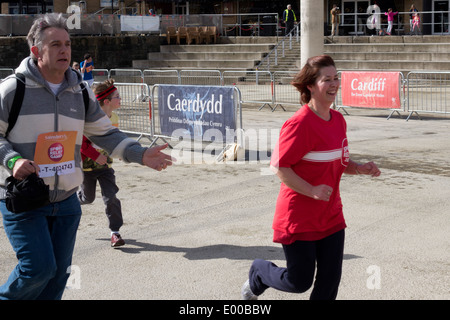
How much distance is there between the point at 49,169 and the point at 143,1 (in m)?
41.9

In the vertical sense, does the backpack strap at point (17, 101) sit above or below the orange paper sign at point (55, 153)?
above

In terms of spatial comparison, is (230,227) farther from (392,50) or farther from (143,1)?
(143,1)

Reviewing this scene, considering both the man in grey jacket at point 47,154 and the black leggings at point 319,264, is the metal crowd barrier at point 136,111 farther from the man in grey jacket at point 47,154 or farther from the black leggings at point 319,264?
the black leggings at point 319,264

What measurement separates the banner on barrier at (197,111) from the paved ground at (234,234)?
60cm

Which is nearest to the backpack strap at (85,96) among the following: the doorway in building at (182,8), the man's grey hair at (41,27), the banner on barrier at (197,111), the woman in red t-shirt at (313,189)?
the man's grey hair at (41,27)

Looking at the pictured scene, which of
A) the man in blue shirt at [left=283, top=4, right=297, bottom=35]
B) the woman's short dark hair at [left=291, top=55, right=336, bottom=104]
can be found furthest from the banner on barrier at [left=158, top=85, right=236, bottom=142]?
the man in blue shirt at [left=283, top=4, right=297, bottom=35]

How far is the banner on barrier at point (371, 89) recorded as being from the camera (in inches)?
634

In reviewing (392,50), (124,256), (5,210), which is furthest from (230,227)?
(392,50)

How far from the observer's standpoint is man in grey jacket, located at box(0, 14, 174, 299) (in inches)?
148

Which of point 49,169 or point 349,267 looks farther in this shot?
point 349,267

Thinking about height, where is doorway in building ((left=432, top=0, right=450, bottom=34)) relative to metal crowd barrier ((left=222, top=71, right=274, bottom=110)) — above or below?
above

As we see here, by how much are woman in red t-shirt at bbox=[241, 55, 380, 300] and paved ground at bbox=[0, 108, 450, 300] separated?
1.01 metres

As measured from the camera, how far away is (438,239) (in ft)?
21.2

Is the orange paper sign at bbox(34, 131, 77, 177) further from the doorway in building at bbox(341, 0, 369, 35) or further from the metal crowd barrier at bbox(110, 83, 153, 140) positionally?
the doorway in building at bbox(341, 0, 369, 35)
